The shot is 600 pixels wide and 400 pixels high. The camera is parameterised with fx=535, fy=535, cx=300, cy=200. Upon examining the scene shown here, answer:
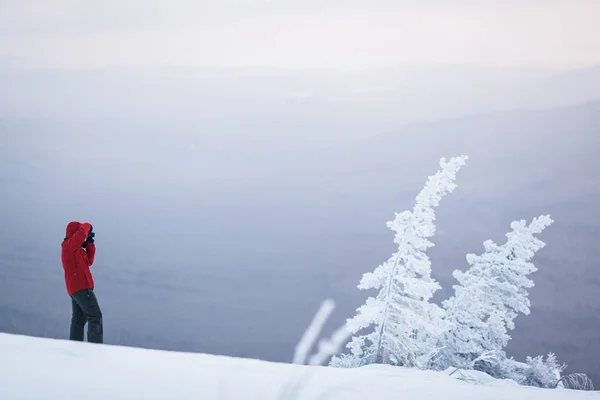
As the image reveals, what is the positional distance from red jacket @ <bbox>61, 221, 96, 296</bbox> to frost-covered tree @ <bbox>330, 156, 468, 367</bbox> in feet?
28.5

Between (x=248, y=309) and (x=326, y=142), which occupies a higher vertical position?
(x=326, y=142)

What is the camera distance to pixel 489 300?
47.2ft

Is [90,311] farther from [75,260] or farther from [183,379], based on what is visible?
[183,379]

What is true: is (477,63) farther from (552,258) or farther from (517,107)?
(552,258)

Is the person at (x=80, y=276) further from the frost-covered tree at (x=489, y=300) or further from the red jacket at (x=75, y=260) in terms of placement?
the frost-covered tree at (x=489, y=300)

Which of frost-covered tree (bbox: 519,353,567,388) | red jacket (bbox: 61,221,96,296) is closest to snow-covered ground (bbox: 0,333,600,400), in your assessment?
red jacket (bbox: 61,221,96,296)

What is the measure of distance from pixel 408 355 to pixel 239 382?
38.6 ft

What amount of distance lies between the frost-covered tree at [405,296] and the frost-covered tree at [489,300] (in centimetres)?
100

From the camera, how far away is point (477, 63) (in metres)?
44.9

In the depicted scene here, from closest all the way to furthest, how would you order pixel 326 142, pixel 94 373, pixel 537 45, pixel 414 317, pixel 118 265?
1. pixel 94 373
2. pixel 414 317
3. pixel 537 45
4. pixel 326 142
5. pixel 118 265

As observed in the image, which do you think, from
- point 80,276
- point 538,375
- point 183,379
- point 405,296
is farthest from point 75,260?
point 538,375

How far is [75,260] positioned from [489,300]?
1153 centimetres

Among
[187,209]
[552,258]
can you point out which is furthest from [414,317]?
[187,209]

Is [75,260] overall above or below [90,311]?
above
